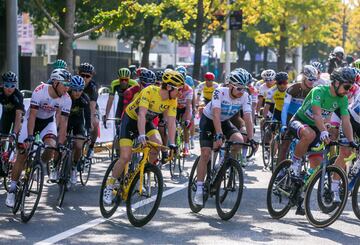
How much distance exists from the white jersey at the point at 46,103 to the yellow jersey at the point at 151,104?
106 centimetres

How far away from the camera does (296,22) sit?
49.9 m

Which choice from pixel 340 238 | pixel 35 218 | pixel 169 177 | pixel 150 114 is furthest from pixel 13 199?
pixel 169 177

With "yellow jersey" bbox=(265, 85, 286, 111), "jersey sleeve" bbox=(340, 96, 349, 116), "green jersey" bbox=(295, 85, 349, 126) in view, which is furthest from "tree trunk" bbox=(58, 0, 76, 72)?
"jersey sleeve" bbox=(340, 96, 349, 116)

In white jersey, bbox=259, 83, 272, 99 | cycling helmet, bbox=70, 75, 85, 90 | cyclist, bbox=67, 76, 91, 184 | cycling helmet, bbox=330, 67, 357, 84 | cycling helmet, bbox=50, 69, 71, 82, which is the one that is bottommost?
cyclist, bbox=67, 76, 91, 184

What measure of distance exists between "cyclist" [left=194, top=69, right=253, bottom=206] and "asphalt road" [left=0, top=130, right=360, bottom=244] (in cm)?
67

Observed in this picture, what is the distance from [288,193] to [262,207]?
121 centimetres

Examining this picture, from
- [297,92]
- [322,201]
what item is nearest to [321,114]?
[322,201]

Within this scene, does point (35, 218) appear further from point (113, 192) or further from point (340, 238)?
point (340, 238)

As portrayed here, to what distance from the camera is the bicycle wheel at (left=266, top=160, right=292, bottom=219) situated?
10375 millimetres

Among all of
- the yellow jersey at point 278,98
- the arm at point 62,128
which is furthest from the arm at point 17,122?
the yellow jersey at point 278,98

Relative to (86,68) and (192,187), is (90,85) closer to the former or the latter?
(86,68)

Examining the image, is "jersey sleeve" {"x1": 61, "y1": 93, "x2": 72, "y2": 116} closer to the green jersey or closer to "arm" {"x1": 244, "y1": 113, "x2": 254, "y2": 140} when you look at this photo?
"arm" {"x1": 244, "y1": 113, "x2": 254, "y2": 140}

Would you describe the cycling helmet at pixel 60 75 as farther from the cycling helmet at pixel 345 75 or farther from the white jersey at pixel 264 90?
the white jersey at pixel 264 90

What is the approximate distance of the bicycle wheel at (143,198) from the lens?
31.9 feet
